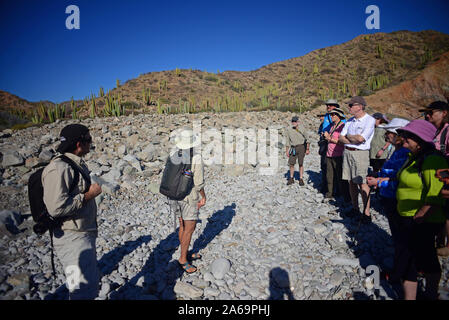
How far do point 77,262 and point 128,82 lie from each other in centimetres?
3929

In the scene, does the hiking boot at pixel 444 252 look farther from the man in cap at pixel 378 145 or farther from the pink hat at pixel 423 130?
the pink hat at pixel 423 130

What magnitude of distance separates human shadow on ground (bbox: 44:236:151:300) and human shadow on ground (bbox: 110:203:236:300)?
0.89ft

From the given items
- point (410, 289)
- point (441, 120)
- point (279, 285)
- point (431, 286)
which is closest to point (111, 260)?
point (279, 285)

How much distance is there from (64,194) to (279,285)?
2.81 meters

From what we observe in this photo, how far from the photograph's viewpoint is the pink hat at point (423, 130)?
196cm

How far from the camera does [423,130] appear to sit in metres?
1.99

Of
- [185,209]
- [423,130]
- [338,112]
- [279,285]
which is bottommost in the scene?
[279,285]

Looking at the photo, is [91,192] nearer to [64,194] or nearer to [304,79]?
[64,194]

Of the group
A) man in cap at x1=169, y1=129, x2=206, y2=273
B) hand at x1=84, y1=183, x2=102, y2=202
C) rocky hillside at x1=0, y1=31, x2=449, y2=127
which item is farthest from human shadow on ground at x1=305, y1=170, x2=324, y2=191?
rocky hillside at x1=0, y1=31, x2=449, y2=127

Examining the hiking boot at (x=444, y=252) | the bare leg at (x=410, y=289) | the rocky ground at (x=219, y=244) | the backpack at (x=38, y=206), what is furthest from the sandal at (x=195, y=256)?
the hiking boot at (x=444, y=252)

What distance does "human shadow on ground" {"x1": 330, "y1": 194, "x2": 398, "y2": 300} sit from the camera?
275 cm

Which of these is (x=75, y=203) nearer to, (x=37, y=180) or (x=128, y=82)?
(x=37, y=180)

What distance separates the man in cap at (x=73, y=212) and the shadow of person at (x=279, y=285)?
2.14 m
